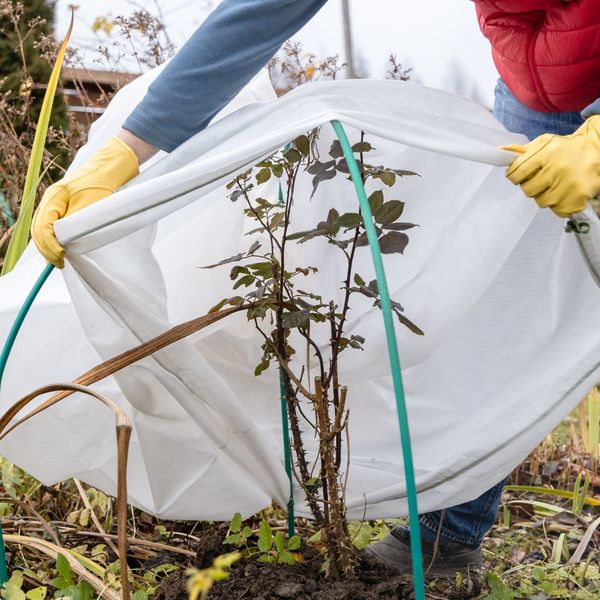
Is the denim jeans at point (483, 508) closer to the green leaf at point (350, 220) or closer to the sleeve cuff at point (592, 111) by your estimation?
the sleeve cuff at point (592, 111)

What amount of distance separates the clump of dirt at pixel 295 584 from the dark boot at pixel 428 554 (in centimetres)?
15

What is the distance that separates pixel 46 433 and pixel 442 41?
14.0 metres

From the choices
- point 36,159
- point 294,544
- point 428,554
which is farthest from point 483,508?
point 36,159

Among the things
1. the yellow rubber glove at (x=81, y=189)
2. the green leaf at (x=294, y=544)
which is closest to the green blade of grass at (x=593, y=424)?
the green leaf at (x=294, y=544)

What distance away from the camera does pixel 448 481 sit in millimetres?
1411

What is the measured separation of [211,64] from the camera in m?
1.27

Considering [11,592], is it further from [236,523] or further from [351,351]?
[351,351]

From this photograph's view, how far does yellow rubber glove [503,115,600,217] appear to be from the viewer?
109 cm

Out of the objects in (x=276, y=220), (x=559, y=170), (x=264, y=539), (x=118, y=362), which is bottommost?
(x=264, y=539)

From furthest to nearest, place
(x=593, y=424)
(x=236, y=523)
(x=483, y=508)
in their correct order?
(x=593, y=424) → (x=483, y=508) → (x=236, y=523)

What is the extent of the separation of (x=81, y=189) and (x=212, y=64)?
289 millimetres

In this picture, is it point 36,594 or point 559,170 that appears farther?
point 36,594

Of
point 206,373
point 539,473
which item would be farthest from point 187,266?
point 539,473

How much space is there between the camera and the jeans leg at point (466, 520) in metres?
1.60
